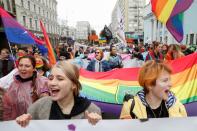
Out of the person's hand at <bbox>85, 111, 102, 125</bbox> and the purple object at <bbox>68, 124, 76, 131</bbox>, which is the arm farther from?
the purple object at <bbox>68, 124, 76, 131</bbox>

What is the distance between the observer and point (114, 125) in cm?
243

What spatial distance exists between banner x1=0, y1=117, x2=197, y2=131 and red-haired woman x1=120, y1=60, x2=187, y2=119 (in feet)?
0.24

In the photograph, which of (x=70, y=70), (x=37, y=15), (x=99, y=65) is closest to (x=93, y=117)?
(x=70, y=70)

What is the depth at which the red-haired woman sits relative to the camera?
251 cm

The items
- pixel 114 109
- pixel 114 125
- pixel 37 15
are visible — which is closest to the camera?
pixel 114 125

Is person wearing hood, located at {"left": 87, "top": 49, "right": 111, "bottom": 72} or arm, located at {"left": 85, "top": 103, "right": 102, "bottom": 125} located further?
person wearing hood, located at {"left": 87, "top": 49, "right": 111, "bottom": 72}

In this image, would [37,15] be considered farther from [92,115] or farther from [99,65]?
[92,115]

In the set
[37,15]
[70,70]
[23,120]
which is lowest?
[23,120]

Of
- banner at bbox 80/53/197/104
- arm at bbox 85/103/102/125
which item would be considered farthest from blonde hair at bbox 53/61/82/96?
banner at bbox 80/53/197/104

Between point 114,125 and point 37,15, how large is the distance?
55178 millimetres

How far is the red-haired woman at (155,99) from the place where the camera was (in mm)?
2514

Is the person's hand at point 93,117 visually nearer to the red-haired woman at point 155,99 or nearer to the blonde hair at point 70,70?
the blonde hair at point 70,70

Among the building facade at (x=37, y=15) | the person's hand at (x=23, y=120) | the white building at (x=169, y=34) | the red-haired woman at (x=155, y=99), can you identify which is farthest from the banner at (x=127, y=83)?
the building facade at (x=37, y=15)

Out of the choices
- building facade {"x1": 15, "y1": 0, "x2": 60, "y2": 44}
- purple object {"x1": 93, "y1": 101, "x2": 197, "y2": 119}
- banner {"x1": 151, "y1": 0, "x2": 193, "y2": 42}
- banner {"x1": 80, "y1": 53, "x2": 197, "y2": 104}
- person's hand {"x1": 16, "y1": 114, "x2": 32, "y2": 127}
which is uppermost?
building facade {"x1": 15, "y1": 0, "x2": 60, "y2": 44}
